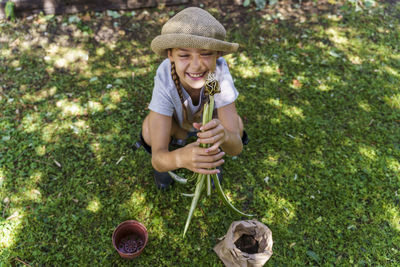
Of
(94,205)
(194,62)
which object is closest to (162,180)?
(94,205)

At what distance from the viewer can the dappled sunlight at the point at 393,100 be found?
472cm

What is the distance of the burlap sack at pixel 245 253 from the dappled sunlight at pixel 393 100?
368 centimetres

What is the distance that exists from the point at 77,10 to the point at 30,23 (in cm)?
95

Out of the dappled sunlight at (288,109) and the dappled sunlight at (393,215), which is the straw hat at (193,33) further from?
the dappled sunlight at (393,215)

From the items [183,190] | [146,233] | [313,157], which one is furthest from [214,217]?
[313,157]

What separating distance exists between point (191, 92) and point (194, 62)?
1.87 feet

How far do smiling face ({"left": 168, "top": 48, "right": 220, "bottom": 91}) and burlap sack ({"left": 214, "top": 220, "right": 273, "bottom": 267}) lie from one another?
5.02 feet

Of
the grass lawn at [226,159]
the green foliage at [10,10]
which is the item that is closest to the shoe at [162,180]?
the grass lawn at [226,159]

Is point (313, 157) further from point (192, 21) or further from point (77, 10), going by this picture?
point (77, 10)

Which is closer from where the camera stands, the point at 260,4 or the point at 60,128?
the point at 60,128

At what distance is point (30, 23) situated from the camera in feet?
17.7

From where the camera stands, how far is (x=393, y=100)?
4781mm

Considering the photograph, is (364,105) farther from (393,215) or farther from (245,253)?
(245,253)

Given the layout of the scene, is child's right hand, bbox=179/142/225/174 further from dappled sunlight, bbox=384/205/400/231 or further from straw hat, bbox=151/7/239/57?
dappled sunlight, bbox=384/205/400/231
